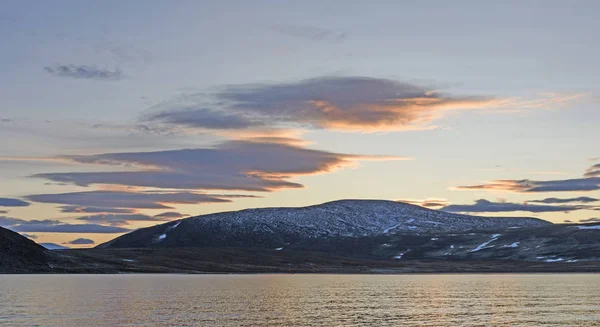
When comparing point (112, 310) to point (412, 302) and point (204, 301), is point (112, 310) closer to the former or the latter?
point (204, 301)

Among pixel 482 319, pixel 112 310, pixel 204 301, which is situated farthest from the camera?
pixel 204 301

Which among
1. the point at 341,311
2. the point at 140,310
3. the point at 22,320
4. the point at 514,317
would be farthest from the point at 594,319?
the point at 22,320

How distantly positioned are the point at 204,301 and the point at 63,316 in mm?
27439

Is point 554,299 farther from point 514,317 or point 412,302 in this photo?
point 514,317

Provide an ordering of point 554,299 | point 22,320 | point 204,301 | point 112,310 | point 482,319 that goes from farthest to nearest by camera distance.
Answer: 1. point 554,299
2. point 204,301
3. point 112,310
4. point 482,319
5. point 22,320

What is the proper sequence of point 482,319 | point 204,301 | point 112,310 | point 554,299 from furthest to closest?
point 554,299
point 204,301
point 112,310
point 482,319

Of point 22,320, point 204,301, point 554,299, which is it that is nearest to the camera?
point 22,320

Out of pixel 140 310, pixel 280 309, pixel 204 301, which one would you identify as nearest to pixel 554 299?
pixel 280 309

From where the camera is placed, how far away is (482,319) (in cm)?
7750

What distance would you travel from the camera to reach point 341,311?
87.4 m

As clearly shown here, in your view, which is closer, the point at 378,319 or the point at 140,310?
the point at 378,319

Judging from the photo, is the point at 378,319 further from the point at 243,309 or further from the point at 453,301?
the point at 453,301

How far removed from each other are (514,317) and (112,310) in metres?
44.4

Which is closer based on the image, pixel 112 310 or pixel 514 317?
pixel 514 317
